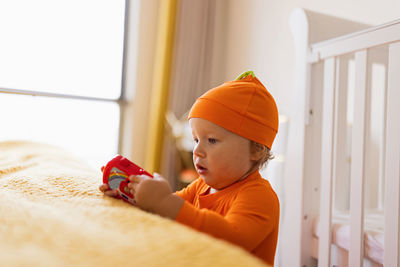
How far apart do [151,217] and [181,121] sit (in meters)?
1.94

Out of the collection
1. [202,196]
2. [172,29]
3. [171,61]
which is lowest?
[202,196]

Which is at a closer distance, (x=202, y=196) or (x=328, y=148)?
(x=202, y=196)

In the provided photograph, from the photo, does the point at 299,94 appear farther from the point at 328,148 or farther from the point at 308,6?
the point at 308,6

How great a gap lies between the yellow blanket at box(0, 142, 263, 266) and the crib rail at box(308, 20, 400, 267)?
626 millimetres

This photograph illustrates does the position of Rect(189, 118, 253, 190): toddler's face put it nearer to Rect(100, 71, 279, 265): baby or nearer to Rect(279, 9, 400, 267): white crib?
Rect(100, 71, 279, 265): baby

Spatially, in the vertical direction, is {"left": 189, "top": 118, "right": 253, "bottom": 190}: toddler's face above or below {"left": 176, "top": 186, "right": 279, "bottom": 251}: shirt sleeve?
above

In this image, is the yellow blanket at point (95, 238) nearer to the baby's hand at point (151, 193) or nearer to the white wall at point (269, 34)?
the baby's hand at point (151, 193)

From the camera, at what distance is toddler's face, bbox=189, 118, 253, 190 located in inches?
29.8

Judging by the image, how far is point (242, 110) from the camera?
74 cm

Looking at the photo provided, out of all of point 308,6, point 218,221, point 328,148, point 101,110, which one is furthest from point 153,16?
point 218,221

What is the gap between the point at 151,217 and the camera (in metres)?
0.52

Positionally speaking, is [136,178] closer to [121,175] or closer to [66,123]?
[121,175]

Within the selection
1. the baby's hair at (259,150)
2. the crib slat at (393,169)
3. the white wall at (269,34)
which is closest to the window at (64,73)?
the white wall at (269,34)

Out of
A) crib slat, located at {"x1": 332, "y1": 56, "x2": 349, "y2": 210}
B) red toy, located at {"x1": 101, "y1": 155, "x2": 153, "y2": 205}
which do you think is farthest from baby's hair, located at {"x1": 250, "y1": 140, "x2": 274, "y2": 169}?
crib slat, located at {"x1": 332, "y1": 56, "x2": 349, "y2": 210}
